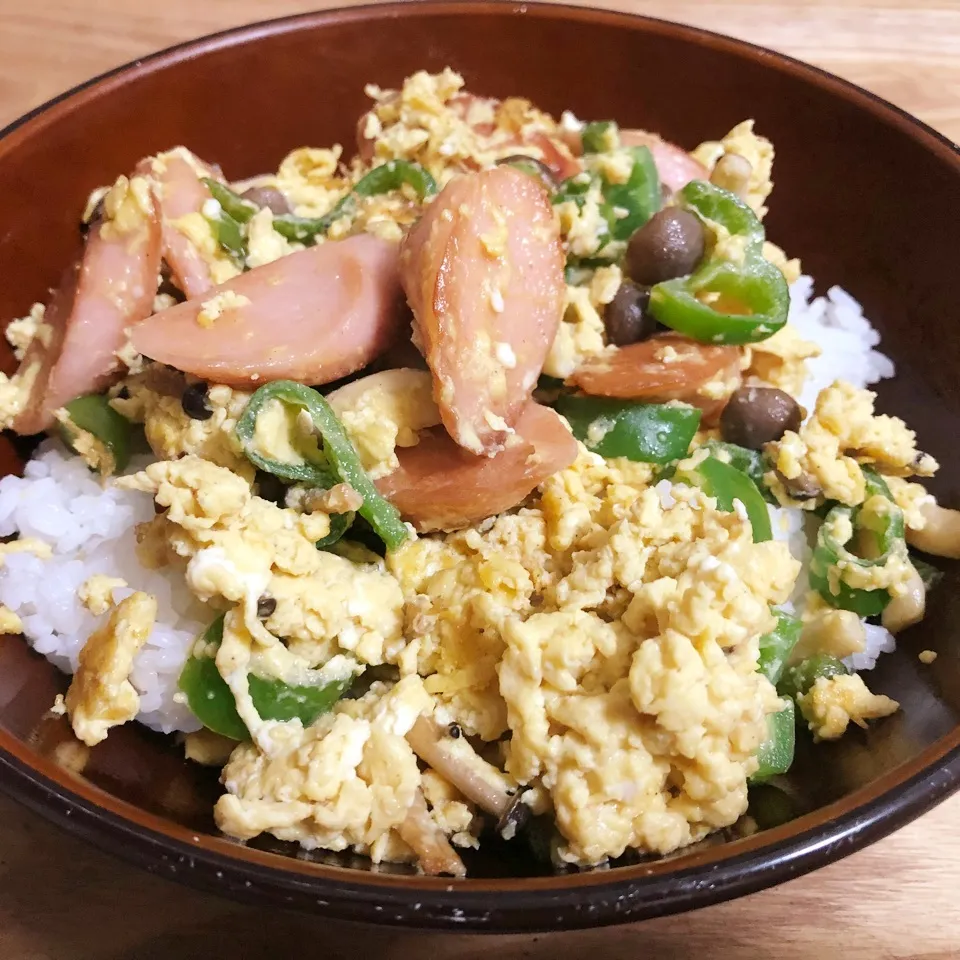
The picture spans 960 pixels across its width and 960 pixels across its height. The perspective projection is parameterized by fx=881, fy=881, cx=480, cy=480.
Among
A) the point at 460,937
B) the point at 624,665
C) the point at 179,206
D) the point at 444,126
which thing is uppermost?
the point at 444,126

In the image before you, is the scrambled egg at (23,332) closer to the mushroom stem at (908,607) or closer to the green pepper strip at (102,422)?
the green pepper strip at (102,422)

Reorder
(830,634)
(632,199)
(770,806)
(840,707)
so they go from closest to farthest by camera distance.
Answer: (770,806) → (840,707) → (830,634) → (632,199)

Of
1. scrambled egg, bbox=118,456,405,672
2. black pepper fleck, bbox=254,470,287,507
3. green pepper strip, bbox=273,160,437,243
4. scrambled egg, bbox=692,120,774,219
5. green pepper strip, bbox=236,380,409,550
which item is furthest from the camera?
scrambled egg, bbox=692,120,774,219

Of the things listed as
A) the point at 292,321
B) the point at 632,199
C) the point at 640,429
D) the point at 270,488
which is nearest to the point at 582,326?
the point at 640,429

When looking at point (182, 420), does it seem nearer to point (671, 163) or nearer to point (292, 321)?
point (292, 321)

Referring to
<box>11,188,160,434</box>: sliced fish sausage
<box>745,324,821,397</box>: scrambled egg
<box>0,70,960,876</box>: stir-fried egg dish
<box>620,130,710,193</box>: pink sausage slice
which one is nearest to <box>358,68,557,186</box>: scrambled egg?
<box>0,70,960,876</box>: stir-fried egg dish

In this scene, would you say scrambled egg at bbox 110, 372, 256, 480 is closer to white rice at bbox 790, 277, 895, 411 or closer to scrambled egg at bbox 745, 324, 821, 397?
scrambled egg at bbox 745, 324, 821, 397
